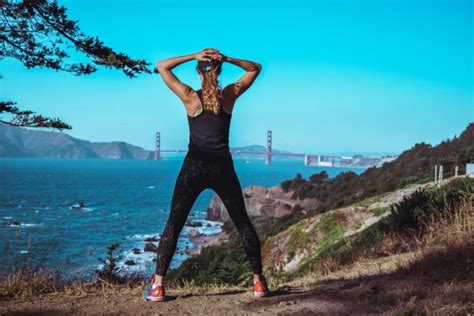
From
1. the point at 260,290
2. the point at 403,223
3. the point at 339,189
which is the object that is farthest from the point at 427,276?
the point at 339,189

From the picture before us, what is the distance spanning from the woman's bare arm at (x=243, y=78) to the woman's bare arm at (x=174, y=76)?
25 centimetres

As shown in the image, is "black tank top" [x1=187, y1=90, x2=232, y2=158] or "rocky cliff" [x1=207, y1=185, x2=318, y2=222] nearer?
"black tank top" [x1=187, y1=90, x2=232, y2=158]

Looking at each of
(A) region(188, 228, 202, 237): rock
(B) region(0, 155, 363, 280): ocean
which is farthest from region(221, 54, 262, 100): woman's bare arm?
(A) region(188, 228, 202, 237): rock

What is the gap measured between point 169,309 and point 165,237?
28.8 inches

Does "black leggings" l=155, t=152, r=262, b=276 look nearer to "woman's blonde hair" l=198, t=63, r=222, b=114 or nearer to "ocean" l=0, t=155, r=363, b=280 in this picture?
"woman's blonde hair" l=198, t=63, r=222, b=114

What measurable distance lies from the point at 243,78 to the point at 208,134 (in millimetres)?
793

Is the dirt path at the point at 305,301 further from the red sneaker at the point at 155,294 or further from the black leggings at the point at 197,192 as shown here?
the black leggings at the point at 197,192

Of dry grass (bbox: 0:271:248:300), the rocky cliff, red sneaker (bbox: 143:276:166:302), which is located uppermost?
red sneaker (bbox: 143:276:166:302)

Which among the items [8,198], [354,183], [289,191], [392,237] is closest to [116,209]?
[8,198]

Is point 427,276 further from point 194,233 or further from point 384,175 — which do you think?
point 194,233

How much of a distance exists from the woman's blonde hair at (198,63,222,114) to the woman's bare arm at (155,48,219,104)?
12cm

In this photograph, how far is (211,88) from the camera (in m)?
4.96

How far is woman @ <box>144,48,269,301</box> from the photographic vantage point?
195 inches

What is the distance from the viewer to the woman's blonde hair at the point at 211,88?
4.97m
